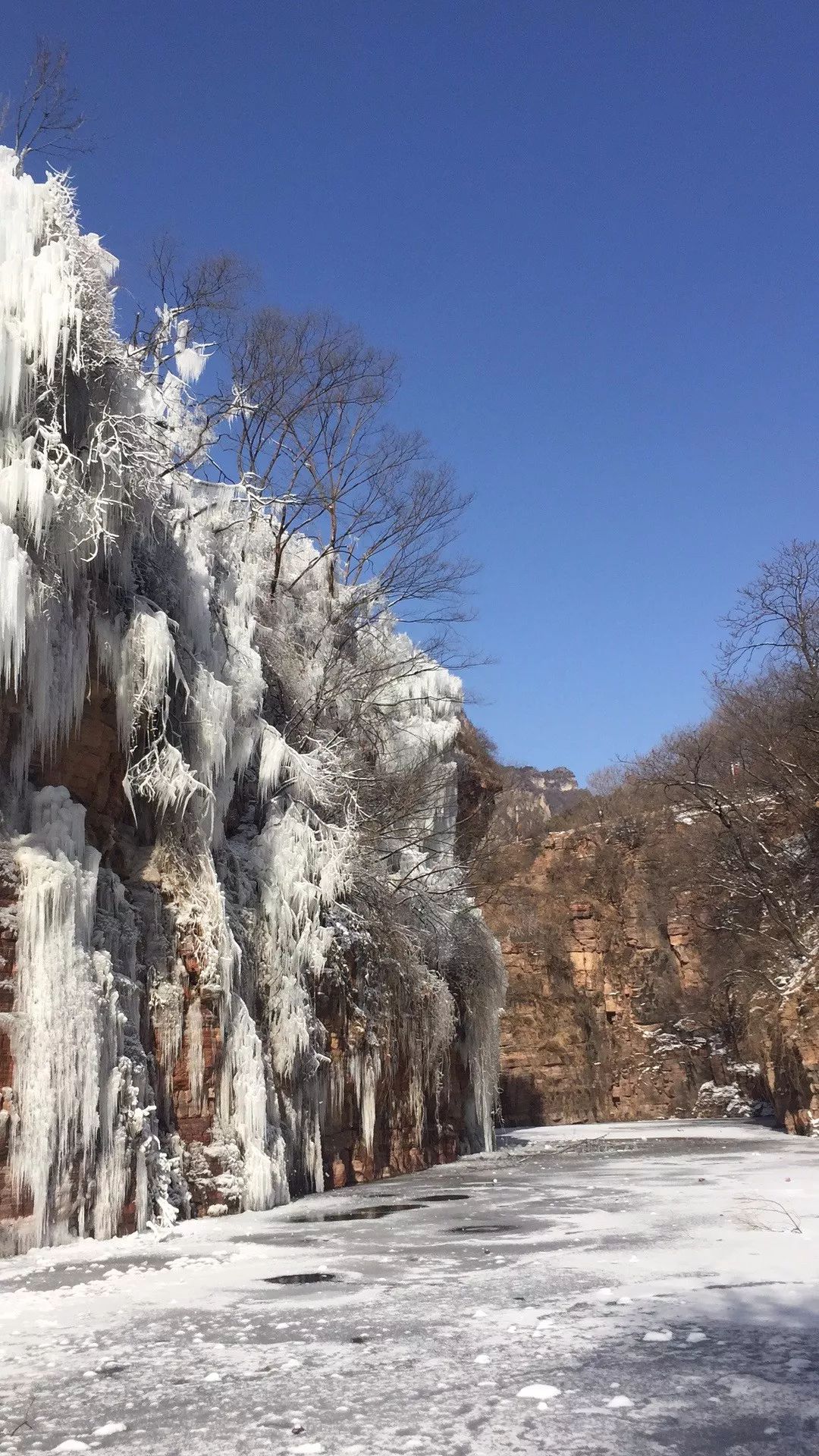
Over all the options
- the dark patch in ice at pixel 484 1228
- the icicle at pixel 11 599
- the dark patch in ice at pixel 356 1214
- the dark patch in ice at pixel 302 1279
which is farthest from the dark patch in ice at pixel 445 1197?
the icicle at pixel 11 599

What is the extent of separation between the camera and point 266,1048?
13891 mm

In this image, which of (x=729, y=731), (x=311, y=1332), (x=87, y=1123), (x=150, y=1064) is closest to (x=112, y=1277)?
(x=87, y=1123)

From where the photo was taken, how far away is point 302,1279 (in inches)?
287

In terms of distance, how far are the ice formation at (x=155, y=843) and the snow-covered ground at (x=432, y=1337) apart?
4.48 feet

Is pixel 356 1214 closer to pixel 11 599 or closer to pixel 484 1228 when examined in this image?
pixel 484 1228

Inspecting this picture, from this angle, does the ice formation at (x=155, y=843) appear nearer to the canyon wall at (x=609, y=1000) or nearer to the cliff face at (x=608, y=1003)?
the canyon wall at (x=609, y=1000)

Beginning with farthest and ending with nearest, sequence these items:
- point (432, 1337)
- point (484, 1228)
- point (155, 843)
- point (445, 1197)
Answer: point (445, 1197)
point (155, 843)
point (484, 1228)
point (432, 1337)

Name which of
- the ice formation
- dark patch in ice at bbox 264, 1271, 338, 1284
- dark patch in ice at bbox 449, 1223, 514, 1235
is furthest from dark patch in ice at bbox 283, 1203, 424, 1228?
dark patch in ice at bbox 264, 1271, 338, 1284

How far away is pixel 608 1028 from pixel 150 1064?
32362 mm

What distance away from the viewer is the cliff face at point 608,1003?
38250mm

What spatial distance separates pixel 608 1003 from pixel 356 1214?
31291mm

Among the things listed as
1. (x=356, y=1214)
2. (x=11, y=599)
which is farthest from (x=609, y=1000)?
(x=11, y=599)

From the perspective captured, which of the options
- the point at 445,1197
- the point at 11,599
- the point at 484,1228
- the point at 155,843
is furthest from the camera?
the point at 445,1197

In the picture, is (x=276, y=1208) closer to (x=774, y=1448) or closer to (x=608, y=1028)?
(x=774, y=1448)
